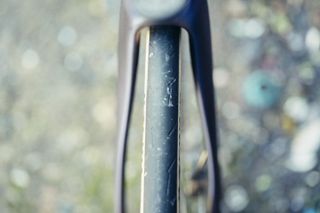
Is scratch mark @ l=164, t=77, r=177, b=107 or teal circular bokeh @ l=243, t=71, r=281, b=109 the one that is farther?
teal circular bokeh @ l=243, t=71, r=281, b=109

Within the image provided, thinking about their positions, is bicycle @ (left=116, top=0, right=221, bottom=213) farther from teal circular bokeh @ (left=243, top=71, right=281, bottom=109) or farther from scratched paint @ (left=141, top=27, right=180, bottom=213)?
teal circular bokeh @ (left=243, top=71, right=281, bottom=109)

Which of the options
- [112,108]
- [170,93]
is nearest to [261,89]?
[112,108]

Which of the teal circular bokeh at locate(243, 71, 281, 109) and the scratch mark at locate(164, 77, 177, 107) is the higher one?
the teal circular bokeh at locate(243, 71, 281, 109)

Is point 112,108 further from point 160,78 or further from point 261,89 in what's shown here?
point 160,78

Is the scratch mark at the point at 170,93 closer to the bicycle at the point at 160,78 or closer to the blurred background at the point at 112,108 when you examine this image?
the bicycle at the point at 160,78

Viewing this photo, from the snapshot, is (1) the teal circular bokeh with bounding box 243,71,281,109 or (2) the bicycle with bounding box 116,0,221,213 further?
(1) the teal circular bokeh with bounding box 243,71,281,109

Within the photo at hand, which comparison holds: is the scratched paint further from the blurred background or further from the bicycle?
the blurred background

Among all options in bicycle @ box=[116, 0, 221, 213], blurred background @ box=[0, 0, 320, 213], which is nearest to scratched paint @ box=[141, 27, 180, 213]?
bicycle @ box=[116, 0, 221, 213]

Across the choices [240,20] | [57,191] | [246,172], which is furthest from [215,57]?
[57,191]
